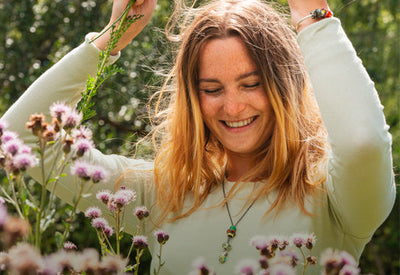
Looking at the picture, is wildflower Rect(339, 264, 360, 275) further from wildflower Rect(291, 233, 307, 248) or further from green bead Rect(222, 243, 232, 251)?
green bead Rect(222, 243, 232, 251)

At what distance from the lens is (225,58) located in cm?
148

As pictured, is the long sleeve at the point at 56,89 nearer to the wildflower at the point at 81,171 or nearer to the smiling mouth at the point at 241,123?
the smiling mouth at the point at 241,123

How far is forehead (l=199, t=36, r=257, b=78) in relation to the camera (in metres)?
1.46

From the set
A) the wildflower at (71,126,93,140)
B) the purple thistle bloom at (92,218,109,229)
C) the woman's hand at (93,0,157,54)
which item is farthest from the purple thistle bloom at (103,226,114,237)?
the woman's hand at (93,0,157,54)

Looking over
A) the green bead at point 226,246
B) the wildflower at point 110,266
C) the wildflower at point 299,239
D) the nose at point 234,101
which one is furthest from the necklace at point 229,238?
the wildflower at point 110,266

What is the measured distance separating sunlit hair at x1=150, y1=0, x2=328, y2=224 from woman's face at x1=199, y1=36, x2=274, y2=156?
30 millimetres

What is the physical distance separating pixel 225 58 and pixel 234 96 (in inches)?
5.3

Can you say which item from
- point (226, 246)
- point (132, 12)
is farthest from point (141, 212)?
point (132, 12)

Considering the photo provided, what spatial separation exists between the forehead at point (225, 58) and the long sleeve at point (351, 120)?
0.32 meters

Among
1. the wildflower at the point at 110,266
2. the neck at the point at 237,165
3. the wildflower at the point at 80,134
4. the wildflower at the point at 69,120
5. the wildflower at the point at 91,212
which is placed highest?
the wildflower at the point at 69,120

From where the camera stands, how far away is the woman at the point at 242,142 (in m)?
1.19

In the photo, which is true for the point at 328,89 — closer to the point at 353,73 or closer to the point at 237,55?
the point at 353,73

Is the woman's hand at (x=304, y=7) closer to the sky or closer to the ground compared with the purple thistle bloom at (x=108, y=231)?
closer to the sky

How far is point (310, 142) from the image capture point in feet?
5.16
